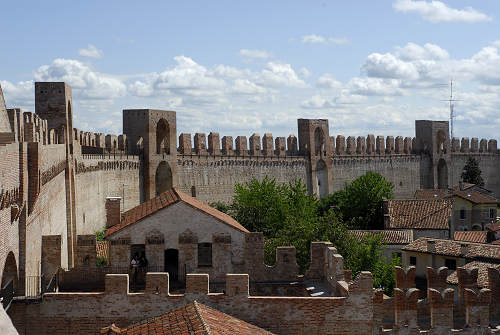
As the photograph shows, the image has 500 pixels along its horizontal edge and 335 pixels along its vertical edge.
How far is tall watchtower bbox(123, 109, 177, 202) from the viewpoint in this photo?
39531 millimetres

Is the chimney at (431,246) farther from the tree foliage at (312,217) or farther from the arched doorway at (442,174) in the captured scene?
the arched doorway at (442,174)

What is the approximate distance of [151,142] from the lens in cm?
3969

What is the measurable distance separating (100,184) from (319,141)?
24.2 metres

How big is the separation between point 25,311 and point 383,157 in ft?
159

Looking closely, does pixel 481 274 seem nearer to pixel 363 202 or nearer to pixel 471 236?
pixel 471 236

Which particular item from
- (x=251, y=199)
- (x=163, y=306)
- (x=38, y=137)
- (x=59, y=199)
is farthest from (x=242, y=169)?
(x=163, y=306)

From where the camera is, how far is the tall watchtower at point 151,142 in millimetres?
39531

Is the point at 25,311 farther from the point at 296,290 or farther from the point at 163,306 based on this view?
the point at 296,290

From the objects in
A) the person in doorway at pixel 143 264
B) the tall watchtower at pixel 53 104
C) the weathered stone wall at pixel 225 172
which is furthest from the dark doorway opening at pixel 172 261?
the weathered stone wall at pixel 225 172

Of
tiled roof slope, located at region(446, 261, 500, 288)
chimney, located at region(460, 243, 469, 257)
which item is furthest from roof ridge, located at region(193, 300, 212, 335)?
chimney, located at region(460, 243, 469, 257)

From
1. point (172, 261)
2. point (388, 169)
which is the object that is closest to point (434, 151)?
point (388, 169)

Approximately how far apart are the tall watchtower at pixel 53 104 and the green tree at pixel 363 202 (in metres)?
25.1

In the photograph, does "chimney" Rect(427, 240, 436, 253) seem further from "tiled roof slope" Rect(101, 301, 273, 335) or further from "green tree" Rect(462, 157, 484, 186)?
"green tree" Rect(462, 157, 484, 186)

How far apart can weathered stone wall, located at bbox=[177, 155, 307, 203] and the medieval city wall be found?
3.81 metres
